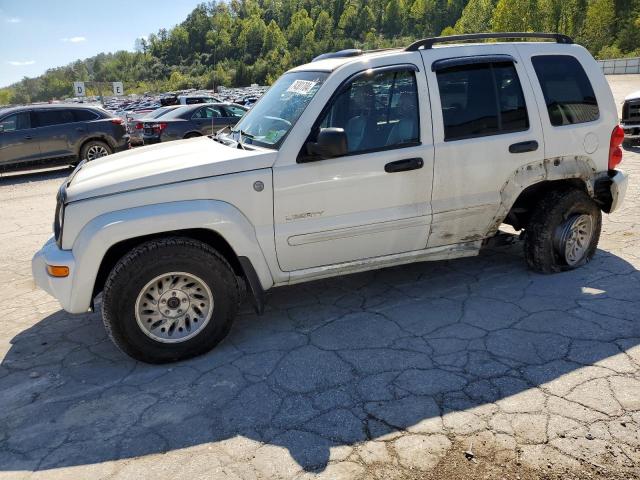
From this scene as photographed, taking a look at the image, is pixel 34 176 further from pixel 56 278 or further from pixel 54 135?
pixel 56 278

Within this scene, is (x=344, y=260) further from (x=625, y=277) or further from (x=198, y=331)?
(x=625, y=277)

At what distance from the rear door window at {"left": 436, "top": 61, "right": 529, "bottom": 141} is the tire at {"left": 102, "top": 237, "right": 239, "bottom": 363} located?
202 cm

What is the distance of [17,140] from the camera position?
12.2 m

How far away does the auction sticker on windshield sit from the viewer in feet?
13.3

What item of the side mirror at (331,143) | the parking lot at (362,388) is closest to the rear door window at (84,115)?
the parking lot at (362,388)

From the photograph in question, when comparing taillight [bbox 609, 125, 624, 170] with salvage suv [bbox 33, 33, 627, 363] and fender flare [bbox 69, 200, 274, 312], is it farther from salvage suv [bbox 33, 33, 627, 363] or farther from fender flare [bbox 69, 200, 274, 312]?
fender flare [bbox 69, 200, 274, 312]

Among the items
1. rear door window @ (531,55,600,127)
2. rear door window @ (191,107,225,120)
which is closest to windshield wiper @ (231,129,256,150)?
rear door window @ (531,55,600,127)

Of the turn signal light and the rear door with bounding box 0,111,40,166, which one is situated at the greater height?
the rear door with bounding box 0,111,40,166

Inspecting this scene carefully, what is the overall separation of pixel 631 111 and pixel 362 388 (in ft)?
33.1

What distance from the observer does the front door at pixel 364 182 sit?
379 cm

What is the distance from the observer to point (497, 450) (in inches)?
108

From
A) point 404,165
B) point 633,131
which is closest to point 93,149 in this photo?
point 404,165

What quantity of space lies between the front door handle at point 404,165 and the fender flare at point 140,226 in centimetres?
110

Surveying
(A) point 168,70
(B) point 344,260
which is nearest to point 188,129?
(B) point 344,260
